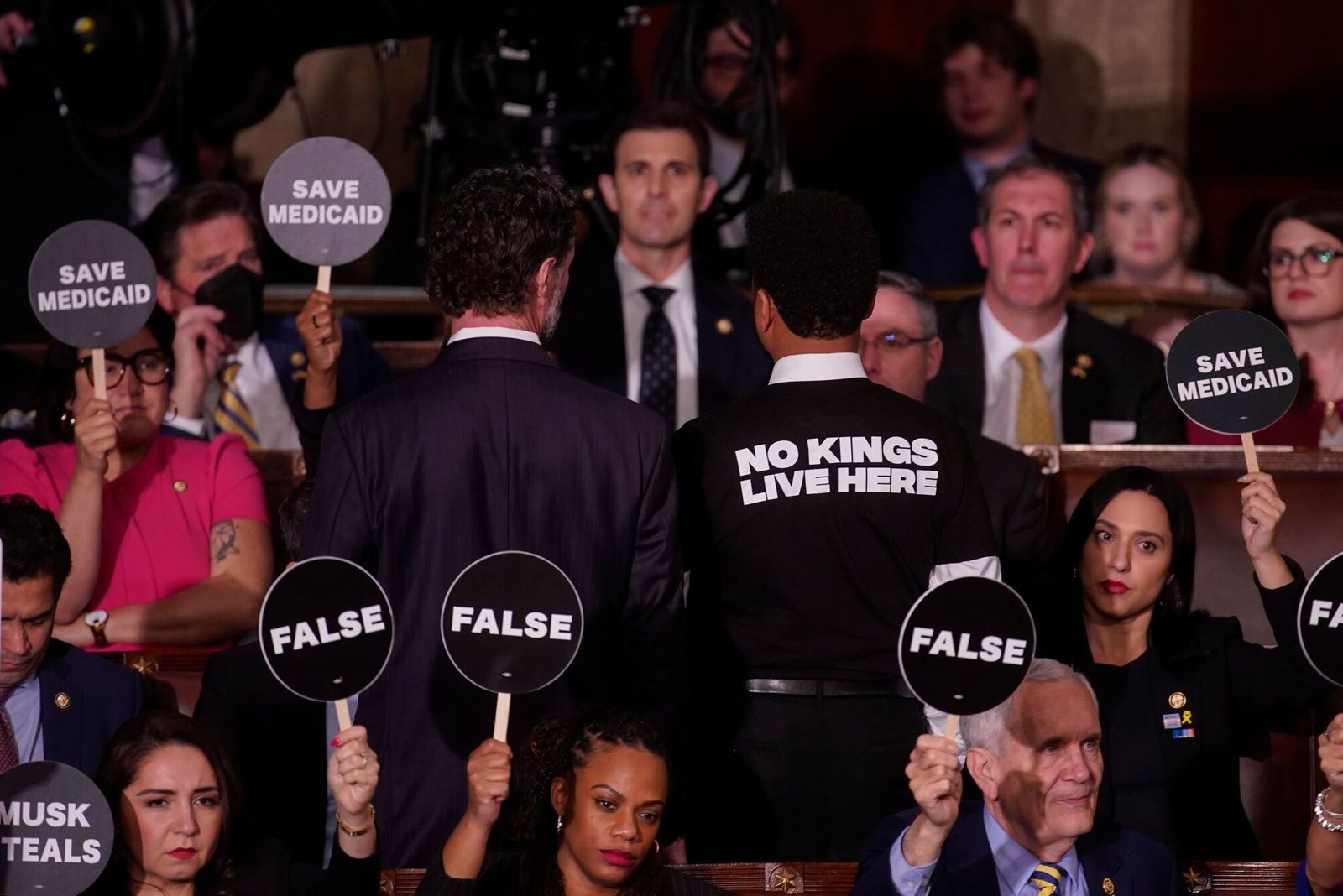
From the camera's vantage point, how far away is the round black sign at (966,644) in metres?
2.63

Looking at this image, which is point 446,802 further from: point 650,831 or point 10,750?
point 10,750

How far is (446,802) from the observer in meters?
2.81

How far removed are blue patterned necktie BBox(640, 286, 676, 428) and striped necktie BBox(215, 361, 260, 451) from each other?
884 mm

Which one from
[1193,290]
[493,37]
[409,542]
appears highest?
[493,37]

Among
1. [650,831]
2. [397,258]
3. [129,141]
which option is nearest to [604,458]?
[650,831]

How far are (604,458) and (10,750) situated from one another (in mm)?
1090

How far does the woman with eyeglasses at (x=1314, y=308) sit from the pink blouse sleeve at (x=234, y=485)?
2.05 meters

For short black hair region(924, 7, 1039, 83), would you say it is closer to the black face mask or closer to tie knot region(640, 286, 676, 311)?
tie knot region(640, 286, 676, 311)

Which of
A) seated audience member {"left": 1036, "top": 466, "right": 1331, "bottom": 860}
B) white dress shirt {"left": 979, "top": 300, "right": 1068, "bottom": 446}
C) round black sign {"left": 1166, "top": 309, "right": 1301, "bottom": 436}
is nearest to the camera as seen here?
round black sign {"left": 1166, "top": 309, "right": 1301, "bottom": 436}

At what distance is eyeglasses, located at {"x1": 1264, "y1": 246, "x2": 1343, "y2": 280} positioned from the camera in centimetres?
452

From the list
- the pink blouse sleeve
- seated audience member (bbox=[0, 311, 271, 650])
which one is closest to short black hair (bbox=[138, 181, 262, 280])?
seated audience member (bbox=[0, 311, 271, 650])

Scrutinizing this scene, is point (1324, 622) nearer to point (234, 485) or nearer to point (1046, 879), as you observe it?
point (1046, 879)

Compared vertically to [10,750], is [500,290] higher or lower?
higher

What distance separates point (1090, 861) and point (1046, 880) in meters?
0.09
